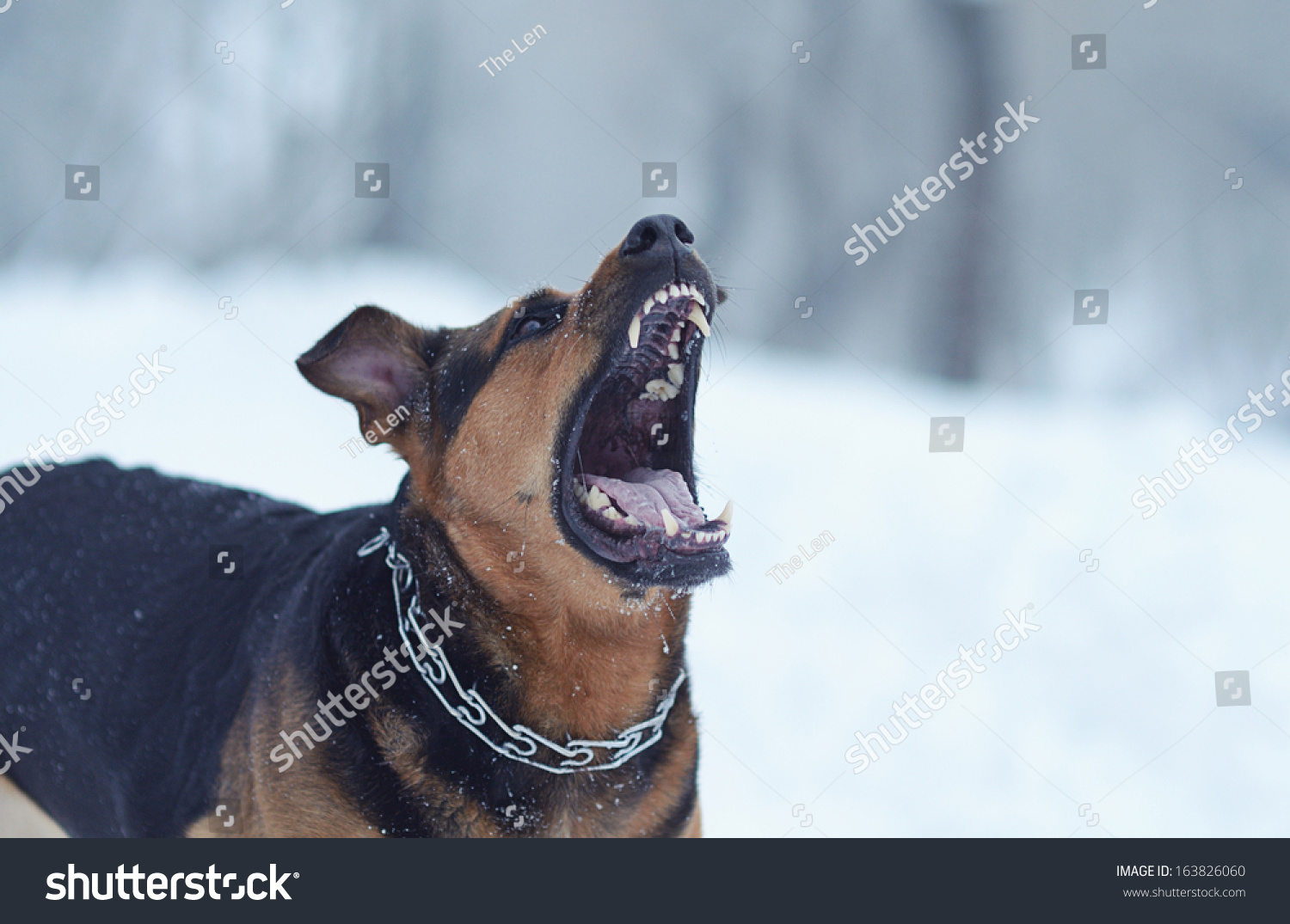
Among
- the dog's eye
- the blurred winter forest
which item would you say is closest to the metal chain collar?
the dog's eye

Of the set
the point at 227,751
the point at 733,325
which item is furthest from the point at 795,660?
the point at 733,325

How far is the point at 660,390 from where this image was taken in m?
3.34

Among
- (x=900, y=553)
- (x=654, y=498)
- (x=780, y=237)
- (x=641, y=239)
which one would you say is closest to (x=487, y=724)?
(x=654, y=498)

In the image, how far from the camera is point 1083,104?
921cm

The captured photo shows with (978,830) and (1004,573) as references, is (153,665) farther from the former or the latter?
(1004,573)

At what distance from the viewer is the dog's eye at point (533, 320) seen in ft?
9.89

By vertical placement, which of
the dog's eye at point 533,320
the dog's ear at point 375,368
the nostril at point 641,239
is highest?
the nostril at point 641,239

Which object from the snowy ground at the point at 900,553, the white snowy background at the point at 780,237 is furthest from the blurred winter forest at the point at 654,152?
the snowy ground at the point at 900,553

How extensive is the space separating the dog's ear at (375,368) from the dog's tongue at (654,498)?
763mm

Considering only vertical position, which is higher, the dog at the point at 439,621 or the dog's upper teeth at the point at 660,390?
the dog's upper teeth at the point at 660,390

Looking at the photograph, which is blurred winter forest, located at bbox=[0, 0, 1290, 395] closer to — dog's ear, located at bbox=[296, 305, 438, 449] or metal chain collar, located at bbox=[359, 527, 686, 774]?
dog's ear, located at bbox=[296, 305, 438, 449]

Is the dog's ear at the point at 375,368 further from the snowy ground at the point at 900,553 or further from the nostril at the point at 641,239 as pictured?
the snowy ground at the point at 900,553

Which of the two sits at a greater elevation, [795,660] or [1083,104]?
[1083,104]

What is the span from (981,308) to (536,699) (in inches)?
329
